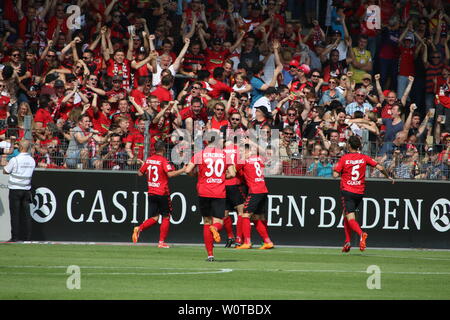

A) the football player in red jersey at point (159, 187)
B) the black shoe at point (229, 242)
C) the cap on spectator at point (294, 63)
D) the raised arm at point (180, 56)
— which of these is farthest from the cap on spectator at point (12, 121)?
the cap on spectator at point (294, 63)

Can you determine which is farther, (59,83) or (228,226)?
(59,83)

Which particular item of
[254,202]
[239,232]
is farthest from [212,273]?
[239,232]

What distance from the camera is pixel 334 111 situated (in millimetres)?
Answer: 22953

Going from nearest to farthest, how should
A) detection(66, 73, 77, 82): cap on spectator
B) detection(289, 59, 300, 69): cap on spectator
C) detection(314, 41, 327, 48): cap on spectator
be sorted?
detection(66, 73, 77, 82): cap on spectator, detection(289, 59, 300, 69): cap on spectator, detection(314, 41, 327, 48): cap on spectator

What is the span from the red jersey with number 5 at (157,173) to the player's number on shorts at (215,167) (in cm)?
358

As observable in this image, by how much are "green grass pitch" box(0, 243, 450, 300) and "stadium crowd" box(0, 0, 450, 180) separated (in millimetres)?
2669

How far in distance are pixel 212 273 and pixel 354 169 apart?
6177mm

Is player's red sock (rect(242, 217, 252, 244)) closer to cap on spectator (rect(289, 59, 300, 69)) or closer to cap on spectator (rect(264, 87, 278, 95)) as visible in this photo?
cap on spectator (rect(264, 87, 278, 95))

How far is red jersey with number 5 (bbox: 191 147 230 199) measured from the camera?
51.9 feet

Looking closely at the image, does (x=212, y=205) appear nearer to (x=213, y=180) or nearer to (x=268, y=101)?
(x=213, y=180)

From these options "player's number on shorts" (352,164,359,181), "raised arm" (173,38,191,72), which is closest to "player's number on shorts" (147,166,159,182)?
"player's number on shorts" (352,164,359,181)

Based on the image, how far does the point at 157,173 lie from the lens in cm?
1944

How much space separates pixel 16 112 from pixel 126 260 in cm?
629
